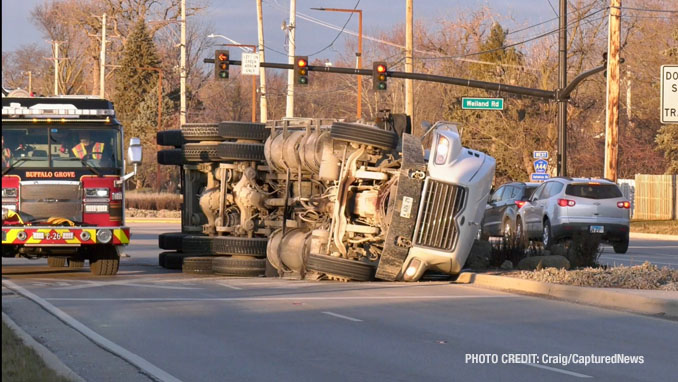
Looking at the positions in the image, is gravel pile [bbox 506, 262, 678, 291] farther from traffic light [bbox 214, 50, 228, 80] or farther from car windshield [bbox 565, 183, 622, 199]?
traffic light [bbox 214, 50, 228, 80]

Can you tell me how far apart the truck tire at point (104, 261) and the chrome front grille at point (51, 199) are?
3.87 ft

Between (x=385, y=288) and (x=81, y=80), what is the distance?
7648 cm

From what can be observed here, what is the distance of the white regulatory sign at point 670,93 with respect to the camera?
15945mm

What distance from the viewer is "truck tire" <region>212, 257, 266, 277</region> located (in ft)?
63.4

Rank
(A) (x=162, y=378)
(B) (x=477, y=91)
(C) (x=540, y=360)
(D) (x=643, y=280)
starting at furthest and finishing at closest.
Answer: (B) (x=477, y=91)
(D) (x=643, y=280)
(C) (x=540, y=360)
(A) (x=162, y=378)

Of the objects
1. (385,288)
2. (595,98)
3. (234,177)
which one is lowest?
(385,288)

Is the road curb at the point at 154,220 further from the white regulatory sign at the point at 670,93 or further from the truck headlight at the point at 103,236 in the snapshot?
the white regulatory sign at the point at 670,93

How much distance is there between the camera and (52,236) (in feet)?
58.6

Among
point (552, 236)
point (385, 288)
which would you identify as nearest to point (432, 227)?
point (385, 288)

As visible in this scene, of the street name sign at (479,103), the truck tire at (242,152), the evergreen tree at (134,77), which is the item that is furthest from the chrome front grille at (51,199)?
the evergreen tree at (134,77)

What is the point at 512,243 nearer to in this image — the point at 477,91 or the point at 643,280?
the point at 643,280

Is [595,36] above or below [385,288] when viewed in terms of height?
above

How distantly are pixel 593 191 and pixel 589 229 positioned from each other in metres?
1.04

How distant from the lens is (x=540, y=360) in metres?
9.79
